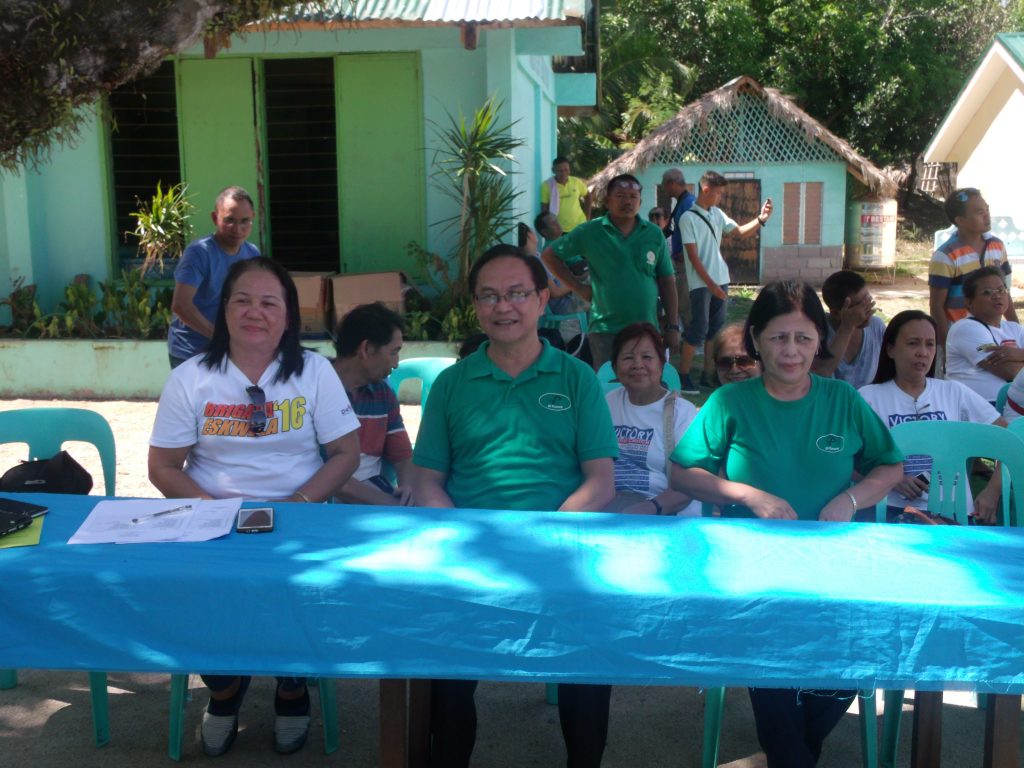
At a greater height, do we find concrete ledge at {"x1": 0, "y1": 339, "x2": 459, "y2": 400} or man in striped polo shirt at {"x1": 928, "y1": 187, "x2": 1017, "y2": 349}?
man in striped polo shirt at {"x1": 928, "y1": 187, "x2": 1017, "y2": 349}

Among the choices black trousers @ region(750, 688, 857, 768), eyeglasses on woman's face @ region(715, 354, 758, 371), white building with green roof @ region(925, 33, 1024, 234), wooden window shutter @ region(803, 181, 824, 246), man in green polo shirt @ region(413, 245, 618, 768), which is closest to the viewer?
black trousers @ region(750, 688, 857, 768)

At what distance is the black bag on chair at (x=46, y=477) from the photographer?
11.5 ft

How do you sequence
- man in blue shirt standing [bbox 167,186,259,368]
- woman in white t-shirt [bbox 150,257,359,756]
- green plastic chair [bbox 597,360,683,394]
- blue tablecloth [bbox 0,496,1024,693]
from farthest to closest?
man in blue shirt standing [bbox 167,186,259,368] → green plastic chair [bbox 597,360,683,394] → woman in white t-shirt [bbox 150,257,359,756] → blue tablecloth [bbox 0,496,1024,693]

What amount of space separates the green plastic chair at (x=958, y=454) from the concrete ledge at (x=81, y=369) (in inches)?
239

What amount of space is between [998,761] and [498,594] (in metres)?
1.19

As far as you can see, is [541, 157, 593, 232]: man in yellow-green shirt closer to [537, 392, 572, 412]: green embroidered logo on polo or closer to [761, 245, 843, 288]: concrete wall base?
[761, 245, 843, 288]: concrete wall base

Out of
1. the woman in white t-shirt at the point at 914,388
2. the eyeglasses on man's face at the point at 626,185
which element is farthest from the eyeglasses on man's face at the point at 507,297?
the eyeglasses on man's face at the point at 626,185

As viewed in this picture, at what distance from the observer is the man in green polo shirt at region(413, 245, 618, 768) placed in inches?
128

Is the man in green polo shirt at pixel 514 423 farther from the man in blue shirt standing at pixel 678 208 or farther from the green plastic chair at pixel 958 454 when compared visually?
the man in blue shirt standing at pixel 678 208

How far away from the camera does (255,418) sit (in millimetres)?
3463

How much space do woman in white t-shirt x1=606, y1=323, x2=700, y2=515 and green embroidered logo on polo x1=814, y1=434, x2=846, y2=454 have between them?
988 millimetres

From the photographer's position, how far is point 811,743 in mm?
2990

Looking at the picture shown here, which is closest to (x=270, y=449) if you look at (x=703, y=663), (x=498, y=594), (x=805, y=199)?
(x=498, y=594)

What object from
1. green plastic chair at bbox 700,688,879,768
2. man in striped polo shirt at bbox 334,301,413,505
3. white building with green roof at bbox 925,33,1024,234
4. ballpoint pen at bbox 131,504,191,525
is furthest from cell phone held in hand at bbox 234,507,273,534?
white building with green roof at bbox 925,33,1024,234
